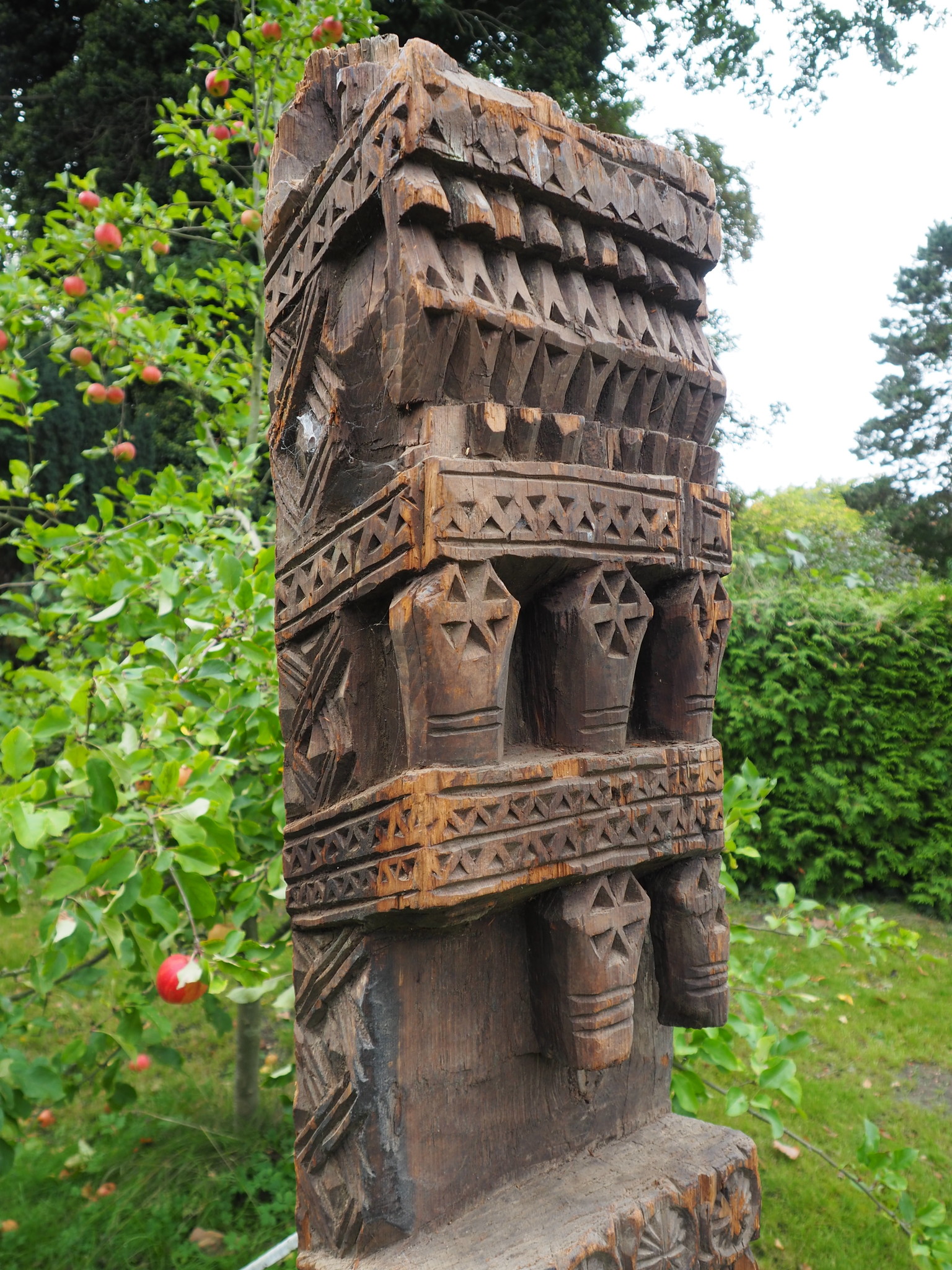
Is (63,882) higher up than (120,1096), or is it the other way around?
(63,882)

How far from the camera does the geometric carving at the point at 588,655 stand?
4.27 ft

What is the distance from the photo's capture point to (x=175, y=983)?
5.49ft

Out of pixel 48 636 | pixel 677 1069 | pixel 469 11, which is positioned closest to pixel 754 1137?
pixel 677 1069

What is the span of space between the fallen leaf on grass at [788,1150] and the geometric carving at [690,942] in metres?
2.51

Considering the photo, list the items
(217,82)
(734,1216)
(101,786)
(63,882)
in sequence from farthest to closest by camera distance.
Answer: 1. (217,82)
2. (101,786)
3. (63,882)
4. (734,1216)

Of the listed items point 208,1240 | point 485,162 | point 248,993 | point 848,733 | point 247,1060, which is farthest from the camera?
point 848,733

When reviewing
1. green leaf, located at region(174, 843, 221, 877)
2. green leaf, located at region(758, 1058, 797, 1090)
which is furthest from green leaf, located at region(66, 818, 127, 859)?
green leaf, located at region(758, 1058, 797, 1090)

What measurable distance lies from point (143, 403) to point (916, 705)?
817cm

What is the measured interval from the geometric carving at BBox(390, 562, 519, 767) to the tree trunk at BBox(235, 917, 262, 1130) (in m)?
2.33

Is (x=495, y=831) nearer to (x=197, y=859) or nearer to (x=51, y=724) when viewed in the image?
(x=197, y=859)

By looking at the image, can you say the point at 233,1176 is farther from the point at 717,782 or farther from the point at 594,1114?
the point at 717,782

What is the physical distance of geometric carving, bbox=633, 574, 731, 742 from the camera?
1.47 metres

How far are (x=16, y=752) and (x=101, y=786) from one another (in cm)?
16

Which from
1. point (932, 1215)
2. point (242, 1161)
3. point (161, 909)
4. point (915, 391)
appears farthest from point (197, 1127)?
point (915, 391)
